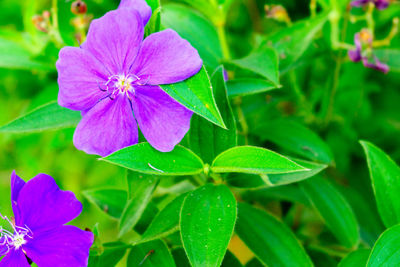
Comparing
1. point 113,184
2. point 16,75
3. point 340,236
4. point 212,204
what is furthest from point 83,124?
point 16,75

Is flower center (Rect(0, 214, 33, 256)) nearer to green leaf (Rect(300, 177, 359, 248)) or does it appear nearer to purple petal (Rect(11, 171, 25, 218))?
purple petal (Rect(11, 171, 25, 218))

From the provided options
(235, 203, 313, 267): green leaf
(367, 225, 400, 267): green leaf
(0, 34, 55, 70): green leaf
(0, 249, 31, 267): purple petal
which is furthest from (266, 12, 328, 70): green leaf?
(0, 249, 31, 267): purple petal

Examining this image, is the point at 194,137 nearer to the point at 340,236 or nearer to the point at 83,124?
the point at 83,124

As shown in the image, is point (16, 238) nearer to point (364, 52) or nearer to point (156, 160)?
point (156, 160)

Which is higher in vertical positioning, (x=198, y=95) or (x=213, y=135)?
(x=198, y=95)

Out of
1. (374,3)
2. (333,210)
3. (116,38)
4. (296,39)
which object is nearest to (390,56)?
(374,3)
